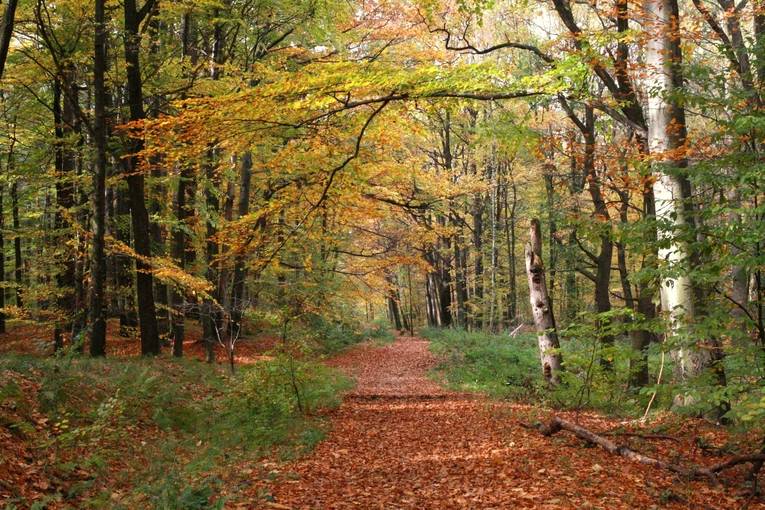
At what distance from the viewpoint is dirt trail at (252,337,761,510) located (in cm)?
463

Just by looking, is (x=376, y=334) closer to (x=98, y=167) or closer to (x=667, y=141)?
(x=98, y=167)

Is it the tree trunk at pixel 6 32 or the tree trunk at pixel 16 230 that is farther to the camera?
the tree trunk at pixel 16 230

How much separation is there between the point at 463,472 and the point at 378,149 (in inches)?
369

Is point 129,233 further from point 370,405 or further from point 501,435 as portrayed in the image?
point 501,435

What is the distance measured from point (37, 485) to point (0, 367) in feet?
8.97

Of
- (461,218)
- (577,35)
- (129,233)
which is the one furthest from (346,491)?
(461,218)

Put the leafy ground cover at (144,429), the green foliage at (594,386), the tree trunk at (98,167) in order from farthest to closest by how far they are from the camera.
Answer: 1. the tree trunk at (98,167)
2. the green foliage at (594,386)
3. the leafy ground cover at (144,429)

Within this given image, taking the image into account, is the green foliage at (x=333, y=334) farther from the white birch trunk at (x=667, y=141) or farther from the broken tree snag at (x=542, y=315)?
the white birch trunk at (x=667, y=141)

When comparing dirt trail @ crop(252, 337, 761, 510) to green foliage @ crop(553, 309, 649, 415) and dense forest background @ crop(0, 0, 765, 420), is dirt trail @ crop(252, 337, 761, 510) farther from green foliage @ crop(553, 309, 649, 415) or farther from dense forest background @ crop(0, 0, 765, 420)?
dense forest background @ crop(0, 0, 765, 420)

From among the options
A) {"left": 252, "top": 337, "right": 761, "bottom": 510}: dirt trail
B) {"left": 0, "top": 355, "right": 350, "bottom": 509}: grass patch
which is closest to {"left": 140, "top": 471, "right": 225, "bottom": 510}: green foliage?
{"left": 0, "top": 355, "right": 350, "bottom": 509}: grass patch

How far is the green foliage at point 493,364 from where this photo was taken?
36.3 feet

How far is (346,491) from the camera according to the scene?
525 centimetres

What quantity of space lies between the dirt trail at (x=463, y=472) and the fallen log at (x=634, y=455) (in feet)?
0.33

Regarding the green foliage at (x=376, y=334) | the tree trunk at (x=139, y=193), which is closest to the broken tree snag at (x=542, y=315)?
the tree trunk at (x=139, y=193)
